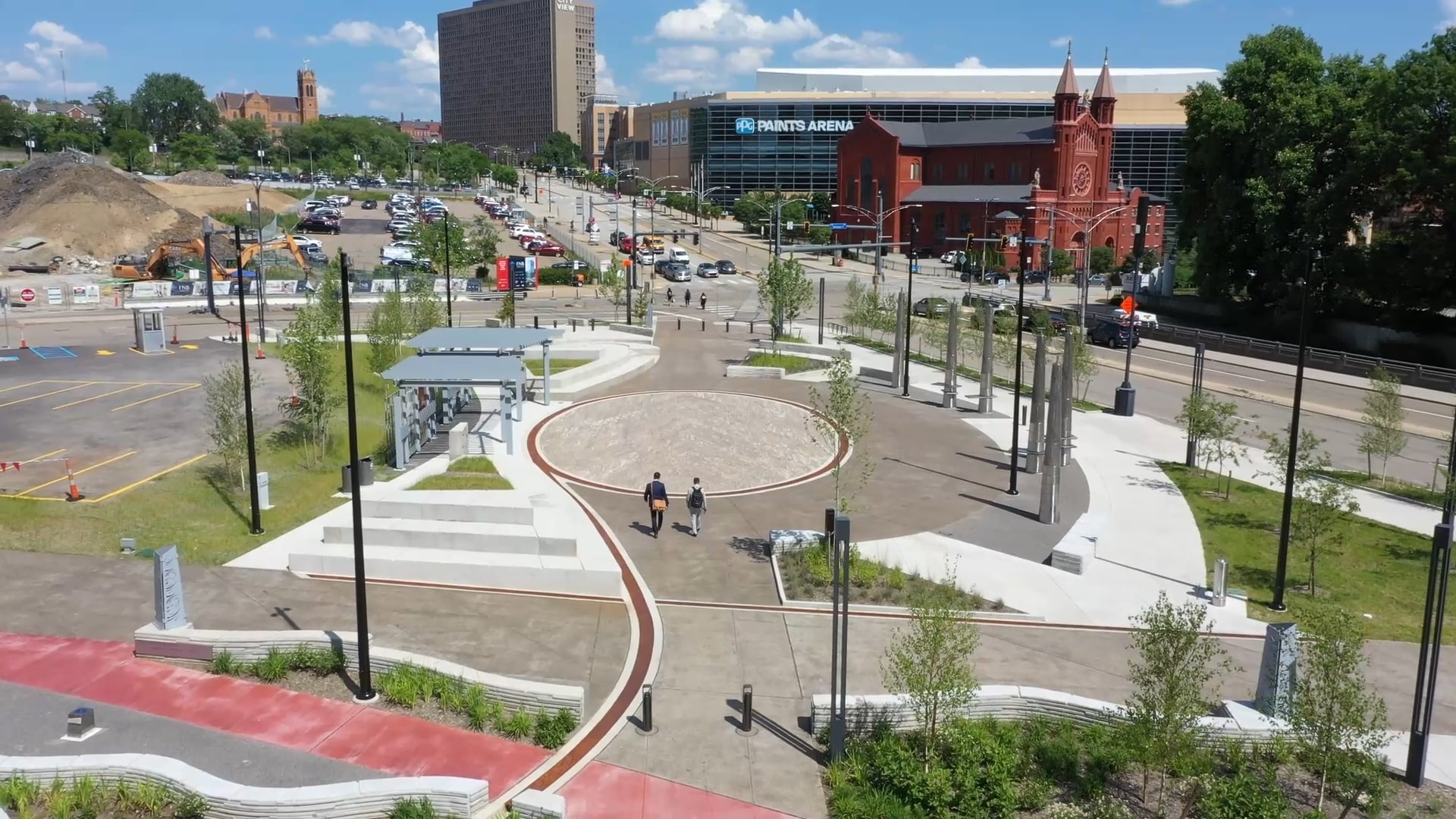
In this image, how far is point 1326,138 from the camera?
180 feet

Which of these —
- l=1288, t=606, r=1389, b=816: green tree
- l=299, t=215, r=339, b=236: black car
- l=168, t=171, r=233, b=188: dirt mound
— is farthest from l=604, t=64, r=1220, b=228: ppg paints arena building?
l=1288, t=606, r=1389, b=816: green tree

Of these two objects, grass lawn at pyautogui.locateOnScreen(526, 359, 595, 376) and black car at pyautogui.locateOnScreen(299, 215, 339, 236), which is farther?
black car at pyautogui.locateOnScreen(299, 215, 339, 236)

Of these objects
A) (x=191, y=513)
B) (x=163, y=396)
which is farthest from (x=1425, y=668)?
(x=163, y=396)

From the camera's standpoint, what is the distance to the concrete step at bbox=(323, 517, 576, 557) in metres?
22.0

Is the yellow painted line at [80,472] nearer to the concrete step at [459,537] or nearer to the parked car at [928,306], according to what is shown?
the concrete step at [459,537]

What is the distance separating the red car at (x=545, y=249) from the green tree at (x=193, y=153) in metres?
84.7

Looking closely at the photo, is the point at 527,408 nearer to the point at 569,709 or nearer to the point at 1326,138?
the point at 569,709

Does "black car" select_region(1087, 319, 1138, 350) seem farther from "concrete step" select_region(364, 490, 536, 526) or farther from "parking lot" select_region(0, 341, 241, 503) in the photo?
"parking lot" select_region(0, 341, 241, 503)

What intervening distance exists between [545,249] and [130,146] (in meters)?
104

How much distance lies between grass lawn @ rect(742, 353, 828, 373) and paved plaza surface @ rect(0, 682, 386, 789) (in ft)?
102

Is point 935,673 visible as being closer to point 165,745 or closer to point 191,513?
point 165,745

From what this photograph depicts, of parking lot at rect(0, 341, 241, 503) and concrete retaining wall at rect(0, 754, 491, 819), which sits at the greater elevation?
parking lot at rect(0, 341, 241, 503)

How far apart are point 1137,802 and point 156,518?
21803 millimetres

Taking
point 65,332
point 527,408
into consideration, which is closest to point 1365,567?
point 527,408
